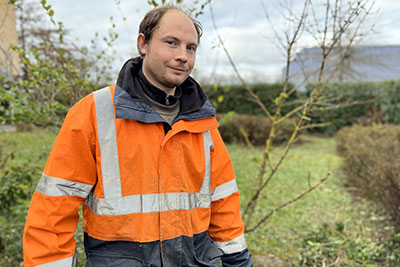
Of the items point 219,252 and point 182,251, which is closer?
point 182,251

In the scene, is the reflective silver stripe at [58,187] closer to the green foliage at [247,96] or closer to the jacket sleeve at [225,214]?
the jacket sleeve at [225,214]

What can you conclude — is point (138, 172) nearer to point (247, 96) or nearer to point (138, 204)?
point (138, 204)

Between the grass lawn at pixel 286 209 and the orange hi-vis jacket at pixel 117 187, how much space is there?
5.97 feet

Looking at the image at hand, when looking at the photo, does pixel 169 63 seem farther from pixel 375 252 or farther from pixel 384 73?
pixel 384 73

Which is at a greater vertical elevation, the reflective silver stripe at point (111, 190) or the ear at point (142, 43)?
the ear at point (142, 43)

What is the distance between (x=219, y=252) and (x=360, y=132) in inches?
291

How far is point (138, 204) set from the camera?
1446mm

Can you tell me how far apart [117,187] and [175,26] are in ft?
2.54

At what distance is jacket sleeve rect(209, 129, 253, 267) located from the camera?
174cm

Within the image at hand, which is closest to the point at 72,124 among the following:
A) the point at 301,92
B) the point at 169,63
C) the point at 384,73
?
the point at 169,63

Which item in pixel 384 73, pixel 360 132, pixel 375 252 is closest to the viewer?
pixel 375 252

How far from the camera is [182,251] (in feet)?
4.96

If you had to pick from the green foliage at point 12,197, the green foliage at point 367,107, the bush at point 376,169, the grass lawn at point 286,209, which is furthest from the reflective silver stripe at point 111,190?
the green foliage at point 367,107

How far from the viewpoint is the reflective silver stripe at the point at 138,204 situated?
142 centimetres
